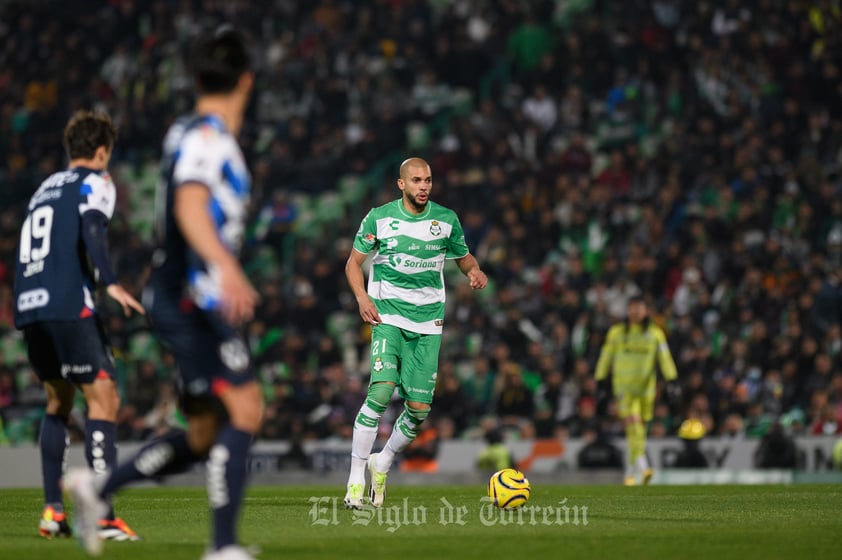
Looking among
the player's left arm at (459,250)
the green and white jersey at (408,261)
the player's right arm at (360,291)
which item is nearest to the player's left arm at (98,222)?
the player's right arm at (360,291)

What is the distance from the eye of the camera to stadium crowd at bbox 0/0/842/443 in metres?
23.2

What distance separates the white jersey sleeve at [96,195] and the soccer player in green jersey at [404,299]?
3.68 metres

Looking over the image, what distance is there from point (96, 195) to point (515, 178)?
1862 centimetres

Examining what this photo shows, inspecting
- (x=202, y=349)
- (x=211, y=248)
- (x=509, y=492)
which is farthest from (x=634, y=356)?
(x=211, y=248)

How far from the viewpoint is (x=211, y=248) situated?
638 centimetres

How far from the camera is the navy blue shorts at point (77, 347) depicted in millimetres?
8852

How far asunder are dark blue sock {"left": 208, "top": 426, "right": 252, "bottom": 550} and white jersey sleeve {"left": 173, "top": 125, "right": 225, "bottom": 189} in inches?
46.5

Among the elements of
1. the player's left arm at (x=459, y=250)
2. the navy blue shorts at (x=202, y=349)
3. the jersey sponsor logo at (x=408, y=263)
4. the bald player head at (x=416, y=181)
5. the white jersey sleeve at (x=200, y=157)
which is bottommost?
the navy blue shorts at (x=202, y=349)

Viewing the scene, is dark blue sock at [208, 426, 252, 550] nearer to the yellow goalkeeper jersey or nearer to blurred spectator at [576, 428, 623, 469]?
the yellow goalkeeper jersey

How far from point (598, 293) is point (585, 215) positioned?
6.80 feet

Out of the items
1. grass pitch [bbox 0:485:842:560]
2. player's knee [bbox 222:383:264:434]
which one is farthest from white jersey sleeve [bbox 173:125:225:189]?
grass pitch [bbox 0:485:842:560]

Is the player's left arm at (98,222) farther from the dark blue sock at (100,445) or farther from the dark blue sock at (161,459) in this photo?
the dark blue sock at (161,459)

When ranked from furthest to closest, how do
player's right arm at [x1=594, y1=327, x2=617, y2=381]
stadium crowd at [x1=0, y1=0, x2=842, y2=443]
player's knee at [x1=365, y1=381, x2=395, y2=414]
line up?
stadium crowd at [x1=0, y1=0, x2=842, y2=443], player's right arm at [x1=594, y1=327, x2=617, y2=381], player's knee at [x1=365, y1=381, x2=395, y2=414]

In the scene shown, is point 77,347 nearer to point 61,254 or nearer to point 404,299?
point 61,254
